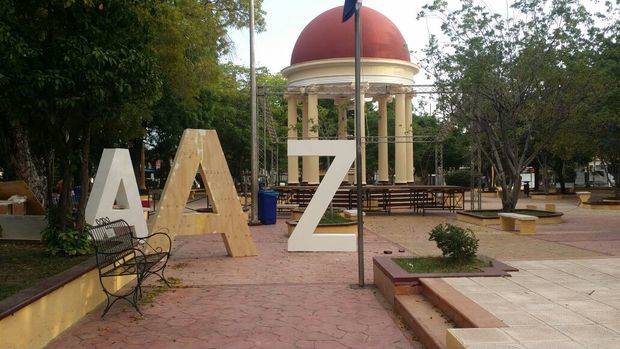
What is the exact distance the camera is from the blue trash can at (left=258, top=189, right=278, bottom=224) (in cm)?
1798

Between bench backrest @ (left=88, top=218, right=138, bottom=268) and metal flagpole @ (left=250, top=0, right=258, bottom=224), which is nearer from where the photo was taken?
bench backrest @ (left=88, top=218, right=138, bottom=268)

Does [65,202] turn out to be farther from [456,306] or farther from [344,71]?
[344,71]

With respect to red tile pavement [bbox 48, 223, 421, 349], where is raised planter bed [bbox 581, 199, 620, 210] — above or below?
above

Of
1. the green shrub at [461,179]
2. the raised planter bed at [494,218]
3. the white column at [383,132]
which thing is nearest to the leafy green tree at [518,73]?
the raised planter bed at [494,218]

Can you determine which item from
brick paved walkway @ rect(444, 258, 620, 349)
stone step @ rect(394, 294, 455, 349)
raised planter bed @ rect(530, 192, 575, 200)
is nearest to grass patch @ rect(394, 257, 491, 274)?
brick paved walkway @ rect(444, 258, 620, 349)

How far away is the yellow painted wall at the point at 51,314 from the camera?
4.82 m

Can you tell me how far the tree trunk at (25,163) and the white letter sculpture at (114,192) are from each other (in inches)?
161

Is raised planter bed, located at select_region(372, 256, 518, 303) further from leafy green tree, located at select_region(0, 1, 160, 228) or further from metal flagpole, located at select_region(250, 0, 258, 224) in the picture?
metal flagpole, located at select_region(250, 0, 258, 224)

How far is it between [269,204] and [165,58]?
634 cm

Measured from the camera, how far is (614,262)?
8.77 meters

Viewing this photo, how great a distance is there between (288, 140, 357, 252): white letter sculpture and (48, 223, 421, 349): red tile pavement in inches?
36.4

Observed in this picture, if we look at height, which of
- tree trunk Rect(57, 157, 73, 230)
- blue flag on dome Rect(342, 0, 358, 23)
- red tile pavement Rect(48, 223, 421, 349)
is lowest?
red tile pavement Rect(48, 223, 421, 349)

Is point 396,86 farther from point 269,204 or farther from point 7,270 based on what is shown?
point 7,270

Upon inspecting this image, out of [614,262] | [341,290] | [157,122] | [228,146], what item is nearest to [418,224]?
[614,262]
